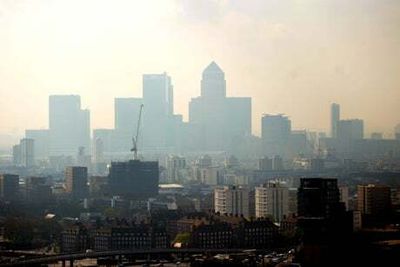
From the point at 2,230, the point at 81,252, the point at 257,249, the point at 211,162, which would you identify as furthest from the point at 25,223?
the point at 211,162

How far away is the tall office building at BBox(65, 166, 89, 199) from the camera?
1670 centimetres

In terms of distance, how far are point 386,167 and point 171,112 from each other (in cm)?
722

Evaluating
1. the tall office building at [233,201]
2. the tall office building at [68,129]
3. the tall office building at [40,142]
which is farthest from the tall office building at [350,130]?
the tall office building at [40,142]

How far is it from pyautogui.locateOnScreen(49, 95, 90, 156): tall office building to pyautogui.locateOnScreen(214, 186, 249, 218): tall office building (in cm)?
426

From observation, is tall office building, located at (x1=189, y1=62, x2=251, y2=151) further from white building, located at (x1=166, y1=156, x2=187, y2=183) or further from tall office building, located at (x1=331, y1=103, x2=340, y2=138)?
tall office building, located at (x1=331, y1=103, x2=340, y2=138)

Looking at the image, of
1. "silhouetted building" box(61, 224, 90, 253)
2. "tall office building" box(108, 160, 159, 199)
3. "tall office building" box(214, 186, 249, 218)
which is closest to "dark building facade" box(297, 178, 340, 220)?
"silhouetted building" box(61, 224, 90, 253)

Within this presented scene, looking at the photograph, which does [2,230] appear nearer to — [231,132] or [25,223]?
[25,223]

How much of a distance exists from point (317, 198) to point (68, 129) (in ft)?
38.9

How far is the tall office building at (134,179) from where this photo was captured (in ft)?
55.7

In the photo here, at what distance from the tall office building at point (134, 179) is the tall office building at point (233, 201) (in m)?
2.45

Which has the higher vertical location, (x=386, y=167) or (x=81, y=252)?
(x=386, y=167)

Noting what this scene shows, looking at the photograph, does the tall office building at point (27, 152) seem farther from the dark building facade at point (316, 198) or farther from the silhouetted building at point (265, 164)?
the dark building facade at point (316, 198)

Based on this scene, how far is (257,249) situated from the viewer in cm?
1093

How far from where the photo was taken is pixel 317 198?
9.52 metres
